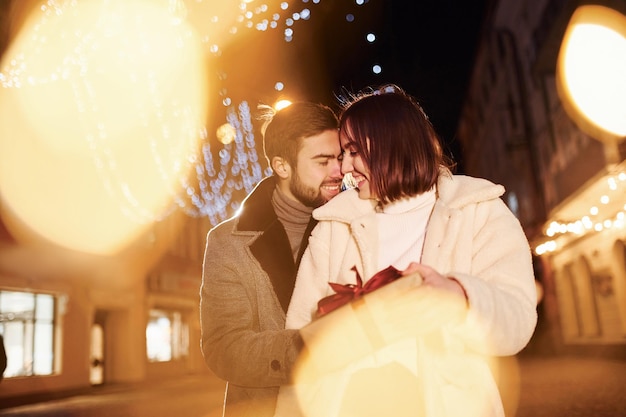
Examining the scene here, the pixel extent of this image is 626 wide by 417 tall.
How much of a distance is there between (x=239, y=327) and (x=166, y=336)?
1110 inches

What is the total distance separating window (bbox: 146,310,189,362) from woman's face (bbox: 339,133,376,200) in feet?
86.6

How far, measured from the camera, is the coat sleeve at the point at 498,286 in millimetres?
1894

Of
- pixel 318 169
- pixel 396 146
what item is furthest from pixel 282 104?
pixel 396 146

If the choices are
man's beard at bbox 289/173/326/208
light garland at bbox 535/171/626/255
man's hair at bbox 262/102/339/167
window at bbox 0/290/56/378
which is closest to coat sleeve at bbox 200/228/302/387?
man's beard at bbox 289/173/326/208

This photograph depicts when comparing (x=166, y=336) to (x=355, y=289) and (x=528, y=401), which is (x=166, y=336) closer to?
(x=528, y=401)

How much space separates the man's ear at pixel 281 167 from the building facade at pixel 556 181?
43.1 ft

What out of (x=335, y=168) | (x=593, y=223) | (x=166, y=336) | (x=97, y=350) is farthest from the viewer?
(x=166, y=336)

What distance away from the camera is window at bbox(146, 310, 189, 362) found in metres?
28.1

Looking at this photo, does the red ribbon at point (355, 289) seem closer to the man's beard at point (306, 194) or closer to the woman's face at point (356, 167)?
the woman's face at point (356, 167)

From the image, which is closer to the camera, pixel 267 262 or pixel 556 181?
pixel 267 262

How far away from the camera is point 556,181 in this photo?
24.1 meters

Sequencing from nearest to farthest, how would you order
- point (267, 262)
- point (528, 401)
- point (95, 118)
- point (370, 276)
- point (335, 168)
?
point (370, 276), point (267, 262), point (335, 168), point (528, 401), point (95, 118)

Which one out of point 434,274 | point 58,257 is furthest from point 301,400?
point 58,257

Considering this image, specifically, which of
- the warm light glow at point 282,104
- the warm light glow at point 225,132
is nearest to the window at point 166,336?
the warm light glow at point 225,132
